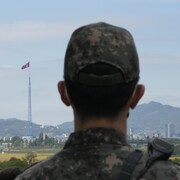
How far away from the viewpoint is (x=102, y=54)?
4.85m

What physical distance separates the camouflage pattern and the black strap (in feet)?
0.10

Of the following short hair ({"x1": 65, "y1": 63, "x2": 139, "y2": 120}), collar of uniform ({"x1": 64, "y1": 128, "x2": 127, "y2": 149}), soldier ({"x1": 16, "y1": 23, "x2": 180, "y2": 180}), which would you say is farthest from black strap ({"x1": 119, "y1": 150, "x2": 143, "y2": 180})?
short hair ({"x1": 65, "y1": 63, "x2": 139, "y2": 120})

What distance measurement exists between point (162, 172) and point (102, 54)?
79 centimetres

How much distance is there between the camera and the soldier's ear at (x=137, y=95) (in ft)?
16.6

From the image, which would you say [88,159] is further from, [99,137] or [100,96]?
[100,96]

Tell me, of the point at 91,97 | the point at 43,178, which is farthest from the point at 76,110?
the point at 43,178

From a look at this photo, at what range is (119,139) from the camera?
494 centimetres

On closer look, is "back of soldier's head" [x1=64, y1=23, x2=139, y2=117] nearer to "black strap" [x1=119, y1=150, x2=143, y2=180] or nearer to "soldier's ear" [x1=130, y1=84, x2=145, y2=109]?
"soldier's ear" [x1=130, y1=84, x2=145, y2=109]

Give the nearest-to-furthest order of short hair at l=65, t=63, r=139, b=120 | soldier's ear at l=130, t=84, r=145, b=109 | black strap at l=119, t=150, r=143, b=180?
black strap at l=119, t=150, r=143, b=180 → short hair at l=65, t=63, r=139, b=120 → soldier's ear at l=130, t=84, r=145, b=109

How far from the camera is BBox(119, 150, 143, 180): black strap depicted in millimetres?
4762

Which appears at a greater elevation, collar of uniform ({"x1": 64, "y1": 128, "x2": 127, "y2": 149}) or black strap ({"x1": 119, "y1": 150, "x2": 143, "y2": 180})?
collar of uniform ({"x1": 64, "y1": 128, "x2": 127, "y2": 149})

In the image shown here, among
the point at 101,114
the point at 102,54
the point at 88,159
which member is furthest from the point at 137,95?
the point at 88,159

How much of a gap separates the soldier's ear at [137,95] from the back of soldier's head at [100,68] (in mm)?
101

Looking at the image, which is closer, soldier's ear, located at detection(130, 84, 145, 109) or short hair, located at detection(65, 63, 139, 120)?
short hair, located at detection(65, 63, 139, 120)
